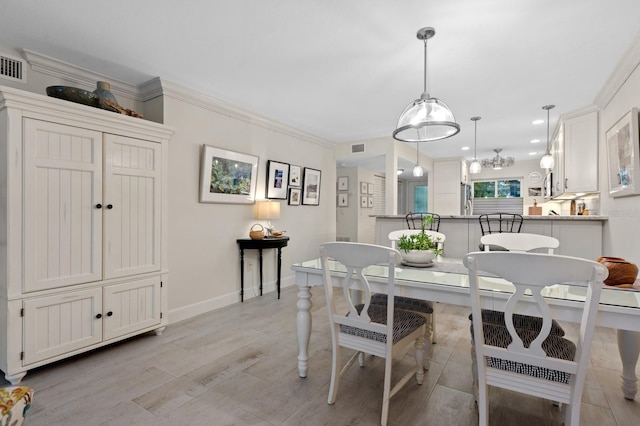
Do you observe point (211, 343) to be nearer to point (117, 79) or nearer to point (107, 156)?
point (107, 156)

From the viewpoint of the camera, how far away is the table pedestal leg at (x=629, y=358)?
1.79 meters

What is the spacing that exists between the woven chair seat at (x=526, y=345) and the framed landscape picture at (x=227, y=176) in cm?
291

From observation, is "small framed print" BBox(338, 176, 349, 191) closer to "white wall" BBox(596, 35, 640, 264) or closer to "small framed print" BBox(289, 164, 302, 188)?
"small framed print" BBox(289, 164, 302, 188)

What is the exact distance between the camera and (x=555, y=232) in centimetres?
347

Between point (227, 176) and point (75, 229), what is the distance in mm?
1623

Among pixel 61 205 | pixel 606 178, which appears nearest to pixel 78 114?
pixel 61 205

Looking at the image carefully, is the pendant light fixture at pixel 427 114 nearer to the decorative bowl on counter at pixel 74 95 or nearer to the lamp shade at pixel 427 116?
the lamp shade at pixel 427 116

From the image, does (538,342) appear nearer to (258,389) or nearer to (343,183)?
(258,389)

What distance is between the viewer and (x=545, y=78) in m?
3.01

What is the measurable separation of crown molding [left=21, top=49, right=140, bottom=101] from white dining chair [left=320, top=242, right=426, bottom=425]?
8.87 ft

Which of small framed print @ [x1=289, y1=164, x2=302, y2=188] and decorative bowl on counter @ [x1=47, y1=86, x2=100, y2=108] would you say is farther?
small framed print @ [x1=289, y1=164, x2=302, y2=188]

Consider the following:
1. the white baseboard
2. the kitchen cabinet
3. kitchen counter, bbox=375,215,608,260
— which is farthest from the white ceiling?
the white baseboard

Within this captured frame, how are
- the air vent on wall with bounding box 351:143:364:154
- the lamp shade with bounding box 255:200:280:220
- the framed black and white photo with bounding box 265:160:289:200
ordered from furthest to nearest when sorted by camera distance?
1. the air vent on wall with bounding box 351:143:364:154
2. the framed black and white photo with bounding box 265:160:289:200
3. the lamp shade with bounding box 255:200:280:220

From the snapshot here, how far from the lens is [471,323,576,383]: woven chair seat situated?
→ 52.5 inches
